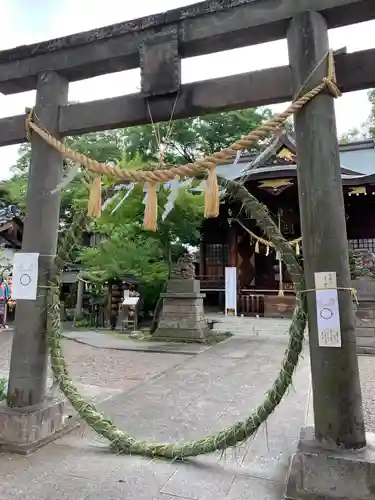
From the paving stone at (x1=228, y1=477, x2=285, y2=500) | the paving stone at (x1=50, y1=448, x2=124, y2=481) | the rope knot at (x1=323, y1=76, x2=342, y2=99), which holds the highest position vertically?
the rope knot at (x1=323, y1=76, x2=342, y2=99)

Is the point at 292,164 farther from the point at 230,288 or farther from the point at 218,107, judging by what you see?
the point at 218,107

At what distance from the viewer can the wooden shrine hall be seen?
13.3 m

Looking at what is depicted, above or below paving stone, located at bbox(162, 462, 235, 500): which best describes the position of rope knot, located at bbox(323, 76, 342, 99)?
above

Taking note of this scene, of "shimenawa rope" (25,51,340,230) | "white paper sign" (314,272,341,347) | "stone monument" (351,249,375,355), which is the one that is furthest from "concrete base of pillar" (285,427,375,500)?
"stone monument" (351,249,375,355)

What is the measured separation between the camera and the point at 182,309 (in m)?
10.1

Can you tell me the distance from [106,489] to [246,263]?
13.9 meters

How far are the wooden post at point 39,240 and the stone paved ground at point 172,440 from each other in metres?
0.51

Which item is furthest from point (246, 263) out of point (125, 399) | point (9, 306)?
point (125, 399)

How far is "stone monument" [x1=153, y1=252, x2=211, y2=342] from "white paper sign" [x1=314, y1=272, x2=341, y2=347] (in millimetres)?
7457

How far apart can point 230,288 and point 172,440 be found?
10.0 meters

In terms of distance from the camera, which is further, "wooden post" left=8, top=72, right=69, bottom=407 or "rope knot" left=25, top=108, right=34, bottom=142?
"rope knot" left=25, top=108, right=34, bottom=142

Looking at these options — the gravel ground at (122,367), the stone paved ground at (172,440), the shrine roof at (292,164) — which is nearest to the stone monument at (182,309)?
the gravel ground at (122,367)

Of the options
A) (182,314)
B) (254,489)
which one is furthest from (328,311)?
(182,314)

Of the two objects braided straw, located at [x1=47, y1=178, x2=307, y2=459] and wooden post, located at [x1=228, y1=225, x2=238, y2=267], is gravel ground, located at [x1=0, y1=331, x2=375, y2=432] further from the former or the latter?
wooden post, located at [x1=228, y1=225, x2=238, y2=267]
